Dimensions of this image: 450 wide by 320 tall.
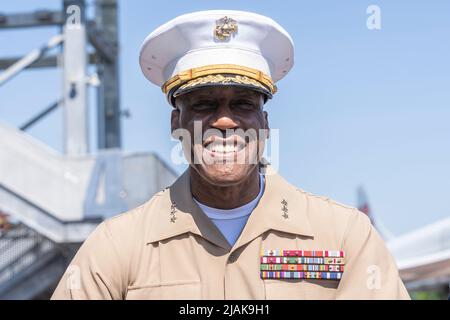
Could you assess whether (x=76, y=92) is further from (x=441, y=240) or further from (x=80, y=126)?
(x=441, y=240)

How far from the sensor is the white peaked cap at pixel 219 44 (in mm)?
2926

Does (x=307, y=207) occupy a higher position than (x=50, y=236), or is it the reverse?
(x=50, y=236)

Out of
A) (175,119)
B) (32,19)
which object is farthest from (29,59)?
(175,119)

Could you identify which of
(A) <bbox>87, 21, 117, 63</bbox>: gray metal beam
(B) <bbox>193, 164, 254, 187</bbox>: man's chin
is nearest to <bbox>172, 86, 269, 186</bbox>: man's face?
(B) <bbox>193, 164, 254, 187</bbox>: man's chin

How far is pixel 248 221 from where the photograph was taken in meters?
2.88

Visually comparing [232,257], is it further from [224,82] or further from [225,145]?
[224,82]

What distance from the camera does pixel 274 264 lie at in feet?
9.26

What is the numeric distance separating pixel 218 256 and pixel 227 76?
2.18ft

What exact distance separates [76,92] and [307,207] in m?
16.8

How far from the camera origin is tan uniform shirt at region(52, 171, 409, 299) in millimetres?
2721

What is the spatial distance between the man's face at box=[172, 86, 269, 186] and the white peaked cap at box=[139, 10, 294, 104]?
0.10 meters

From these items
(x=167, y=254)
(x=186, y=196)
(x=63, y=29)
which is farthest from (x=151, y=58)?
(x=63, y=29)

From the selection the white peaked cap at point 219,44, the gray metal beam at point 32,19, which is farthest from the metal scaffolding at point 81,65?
the white peaked cap at point 219,44

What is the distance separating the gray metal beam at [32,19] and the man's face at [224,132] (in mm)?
17751
